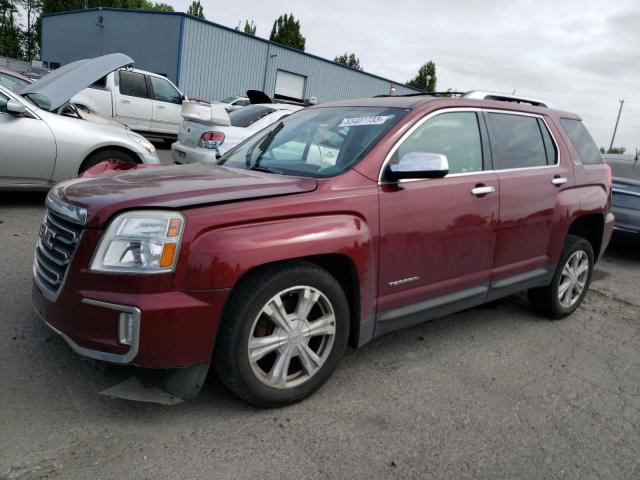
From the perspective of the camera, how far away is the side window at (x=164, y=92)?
13102mm

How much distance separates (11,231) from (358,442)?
4592 millimetres

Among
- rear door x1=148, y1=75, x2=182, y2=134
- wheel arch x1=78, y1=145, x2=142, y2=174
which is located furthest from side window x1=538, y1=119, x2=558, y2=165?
rear door x1=148, y1=75, x2=182, y2=134

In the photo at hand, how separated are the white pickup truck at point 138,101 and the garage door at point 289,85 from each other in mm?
16837

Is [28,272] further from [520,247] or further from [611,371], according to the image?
[611,371]

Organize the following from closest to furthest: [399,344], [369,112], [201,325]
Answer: [201,325] < [369,112] < [399,344]

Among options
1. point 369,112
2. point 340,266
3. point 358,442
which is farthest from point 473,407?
point 369,112

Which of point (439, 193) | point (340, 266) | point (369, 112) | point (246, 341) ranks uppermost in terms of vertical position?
point (369, 112)

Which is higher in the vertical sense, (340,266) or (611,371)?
(340,266)

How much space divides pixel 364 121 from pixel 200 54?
23946 millimetres

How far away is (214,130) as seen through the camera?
7734mm

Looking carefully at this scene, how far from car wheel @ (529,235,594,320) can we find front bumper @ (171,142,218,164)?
4.72 meters

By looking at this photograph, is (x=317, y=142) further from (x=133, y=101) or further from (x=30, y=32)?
(x=30, y=32)

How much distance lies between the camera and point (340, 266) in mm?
2898

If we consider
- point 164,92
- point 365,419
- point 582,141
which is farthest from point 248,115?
point 365,419
